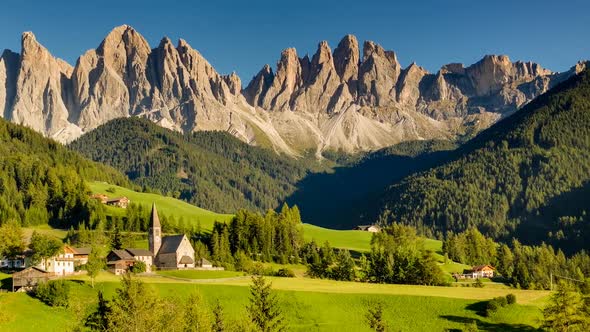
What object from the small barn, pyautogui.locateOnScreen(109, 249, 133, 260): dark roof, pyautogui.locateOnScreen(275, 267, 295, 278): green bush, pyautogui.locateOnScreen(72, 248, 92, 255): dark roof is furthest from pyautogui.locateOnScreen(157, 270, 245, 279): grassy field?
the small barn

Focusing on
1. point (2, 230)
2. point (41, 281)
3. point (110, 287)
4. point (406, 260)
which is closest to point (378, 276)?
point (406, 260)

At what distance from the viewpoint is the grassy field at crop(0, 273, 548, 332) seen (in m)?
104

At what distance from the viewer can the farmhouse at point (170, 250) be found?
157 m

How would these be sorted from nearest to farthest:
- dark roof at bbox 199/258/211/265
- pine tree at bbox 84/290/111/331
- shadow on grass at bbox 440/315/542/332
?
1. pine tree at bbox 84/290/111/331
2. shadow on grass at bbox 440/315/542/332
3. dark roof at bbox 199/258/211/265

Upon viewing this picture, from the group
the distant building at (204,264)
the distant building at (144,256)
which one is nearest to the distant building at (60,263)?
the distant building at (144,256)

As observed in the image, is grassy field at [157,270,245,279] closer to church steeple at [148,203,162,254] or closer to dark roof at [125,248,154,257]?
dark roof at [125,248,154,257]

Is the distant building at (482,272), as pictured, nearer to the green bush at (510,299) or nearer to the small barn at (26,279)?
the green bush at (510,299)

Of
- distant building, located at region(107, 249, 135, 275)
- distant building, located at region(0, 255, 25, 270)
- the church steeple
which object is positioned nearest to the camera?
distant building, located at region(107, 249, 135, 275)

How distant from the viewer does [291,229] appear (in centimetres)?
19500

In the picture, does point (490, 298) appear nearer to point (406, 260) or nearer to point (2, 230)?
point (406, 260)

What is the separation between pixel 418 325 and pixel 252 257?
77.2 m

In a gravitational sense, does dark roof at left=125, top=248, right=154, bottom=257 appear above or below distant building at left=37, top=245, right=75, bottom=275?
above

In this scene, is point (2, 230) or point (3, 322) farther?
point (2, 230)

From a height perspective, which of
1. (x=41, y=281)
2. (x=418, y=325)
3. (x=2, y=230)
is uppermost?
(x=2, y=230)
